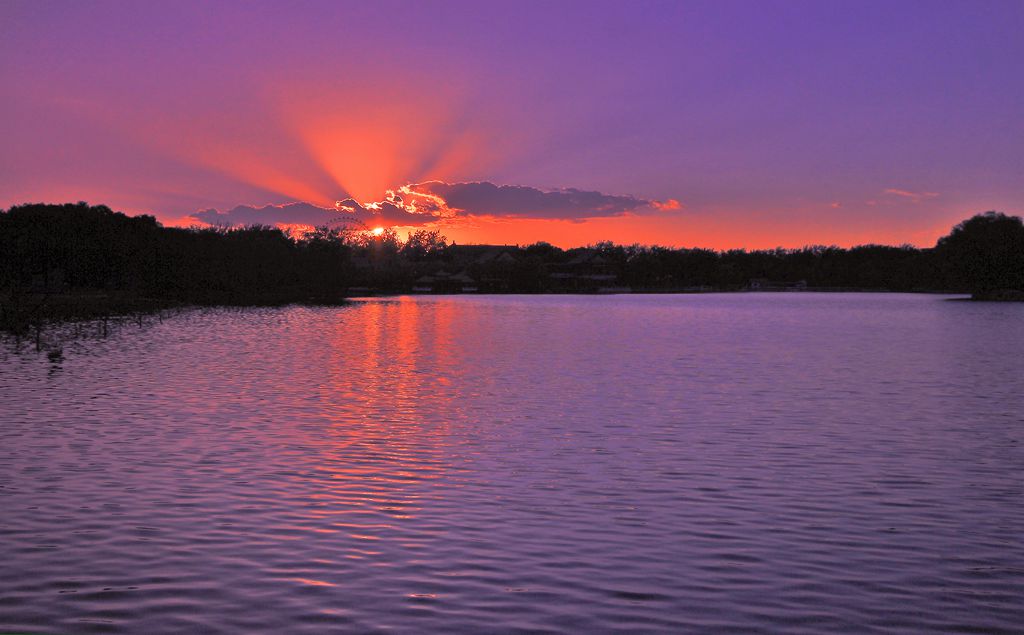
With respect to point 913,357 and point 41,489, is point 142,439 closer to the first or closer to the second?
point 41,489

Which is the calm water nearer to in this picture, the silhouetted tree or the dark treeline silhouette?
the dark treeline silhouette

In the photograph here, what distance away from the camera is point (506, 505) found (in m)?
13.5

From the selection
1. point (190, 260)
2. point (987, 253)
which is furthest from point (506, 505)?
point (987, 253)

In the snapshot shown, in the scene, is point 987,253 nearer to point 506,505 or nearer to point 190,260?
point 190,260

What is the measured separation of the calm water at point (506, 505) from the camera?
9.09m

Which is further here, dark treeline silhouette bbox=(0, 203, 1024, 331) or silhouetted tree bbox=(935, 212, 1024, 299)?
silhouetted tree bbox=(935, 212, 1024, 299)

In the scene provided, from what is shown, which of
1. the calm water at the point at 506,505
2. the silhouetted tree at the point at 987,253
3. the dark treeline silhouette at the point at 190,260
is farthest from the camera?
the silhouetted tree at the point at 987,253

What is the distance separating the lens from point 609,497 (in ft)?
46.4

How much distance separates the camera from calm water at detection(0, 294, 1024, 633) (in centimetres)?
909

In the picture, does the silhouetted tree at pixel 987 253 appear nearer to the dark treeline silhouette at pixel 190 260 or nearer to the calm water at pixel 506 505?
the dark treeline silhouette at pixel 190 260

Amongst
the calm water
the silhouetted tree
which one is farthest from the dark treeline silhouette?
the calm water

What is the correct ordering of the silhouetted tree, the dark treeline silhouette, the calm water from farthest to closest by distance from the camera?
the silhouetted tree → the dark treeline silhouette → the calm water

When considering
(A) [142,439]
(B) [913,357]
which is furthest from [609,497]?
(B) [913,357]

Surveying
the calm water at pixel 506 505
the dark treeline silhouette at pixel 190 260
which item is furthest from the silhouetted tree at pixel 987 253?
the calm water at pixel 506 505
